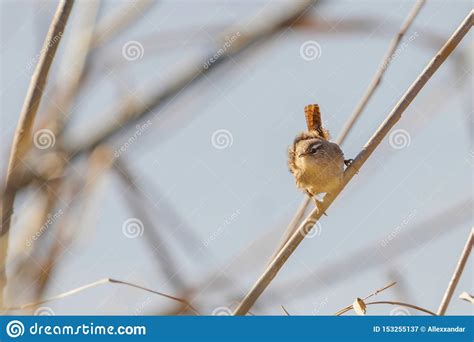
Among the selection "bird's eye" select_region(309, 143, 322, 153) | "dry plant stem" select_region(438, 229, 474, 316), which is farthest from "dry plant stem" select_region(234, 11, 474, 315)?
"bird's eye" select_region(309, 143, 322, 153)

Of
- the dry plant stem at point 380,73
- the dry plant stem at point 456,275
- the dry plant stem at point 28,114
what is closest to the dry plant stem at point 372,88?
the dry plant stem at point 380,73

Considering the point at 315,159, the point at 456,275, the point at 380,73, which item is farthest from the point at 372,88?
the point at 315,159

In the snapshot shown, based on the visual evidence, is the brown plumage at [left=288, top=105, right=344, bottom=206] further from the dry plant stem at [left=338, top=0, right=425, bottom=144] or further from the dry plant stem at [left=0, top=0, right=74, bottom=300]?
the dry plant stem at [left=0, top=0, right=74, bottom=300]

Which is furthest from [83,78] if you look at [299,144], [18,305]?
→ [299,144]

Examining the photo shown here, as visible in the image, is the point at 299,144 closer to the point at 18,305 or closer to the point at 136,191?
the point at 136,191

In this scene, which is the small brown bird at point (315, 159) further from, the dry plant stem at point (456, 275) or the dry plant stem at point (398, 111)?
the dry plant stem at point (456, 275)

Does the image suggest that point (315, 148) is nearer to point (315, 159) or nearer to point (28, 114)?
point (315, 159)
